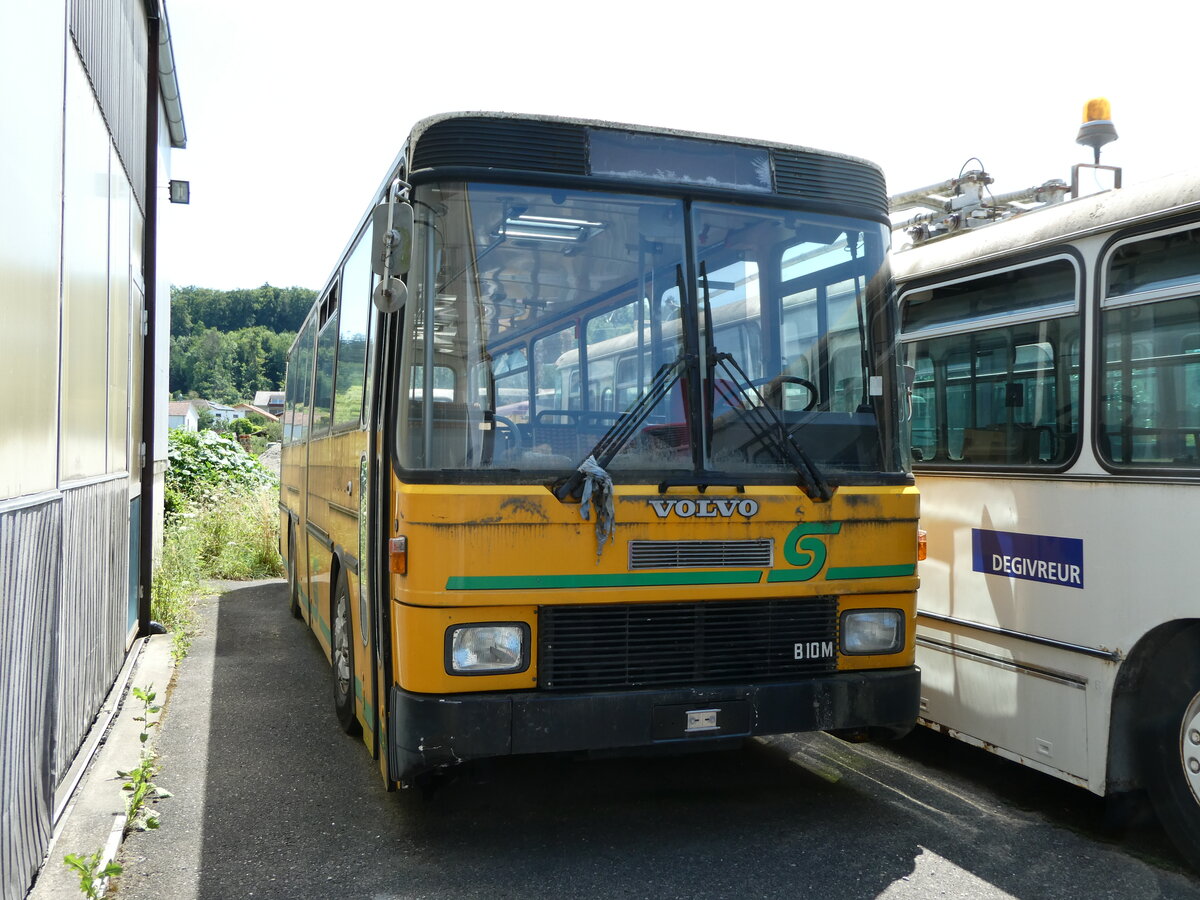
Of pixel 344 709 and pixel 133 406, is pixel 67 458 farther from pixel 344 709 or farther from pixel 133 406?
pixel 133 406

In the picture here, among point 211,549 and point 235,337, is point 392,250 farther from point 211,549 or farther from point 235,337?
point 235,337

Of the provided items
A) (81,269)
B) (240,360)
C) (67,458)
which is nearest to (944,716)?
(67,458)

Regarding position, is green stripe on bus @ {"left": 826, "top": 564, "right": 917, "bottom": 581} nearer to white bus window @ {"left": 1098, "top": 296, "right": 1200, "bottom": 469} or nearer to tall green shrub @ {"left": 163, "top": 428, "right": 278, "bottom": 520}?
white bus window @ {"left": 1098, "top": 296, "right": 1200, "bottom": 469}

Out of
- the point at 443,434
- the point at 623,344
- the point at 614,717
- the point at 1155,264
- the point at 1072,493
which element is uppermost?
the point at 1155,264

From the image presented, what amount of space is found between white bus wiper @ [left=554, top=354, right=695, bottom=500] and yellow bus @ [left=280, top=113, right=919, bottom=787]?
14 mm

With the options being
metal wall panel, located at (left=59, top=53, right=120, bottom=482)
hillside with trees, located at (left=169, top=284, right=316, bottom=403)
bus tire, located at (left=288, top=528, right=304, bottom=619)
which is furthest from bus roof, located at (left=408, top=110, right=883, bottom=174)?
hillside with trees, located at (left=169, top=284, right=316, bottom=403)

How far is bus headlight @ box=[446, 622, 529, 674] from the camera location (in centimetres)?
420

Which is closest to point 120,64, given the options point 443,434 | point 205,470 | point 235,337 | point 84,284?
point 84,284

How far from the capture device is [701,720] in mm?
4391

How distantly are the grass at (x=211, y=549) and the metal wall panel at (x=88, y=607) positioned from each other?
2494 mm

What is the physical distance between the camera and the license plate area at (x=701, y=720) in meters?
4.35

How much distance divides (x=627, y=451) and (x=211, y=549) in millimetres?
11927

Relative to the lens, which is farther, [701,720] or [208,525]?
[208,525]

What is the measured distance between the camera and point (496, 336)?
437 centimetres
